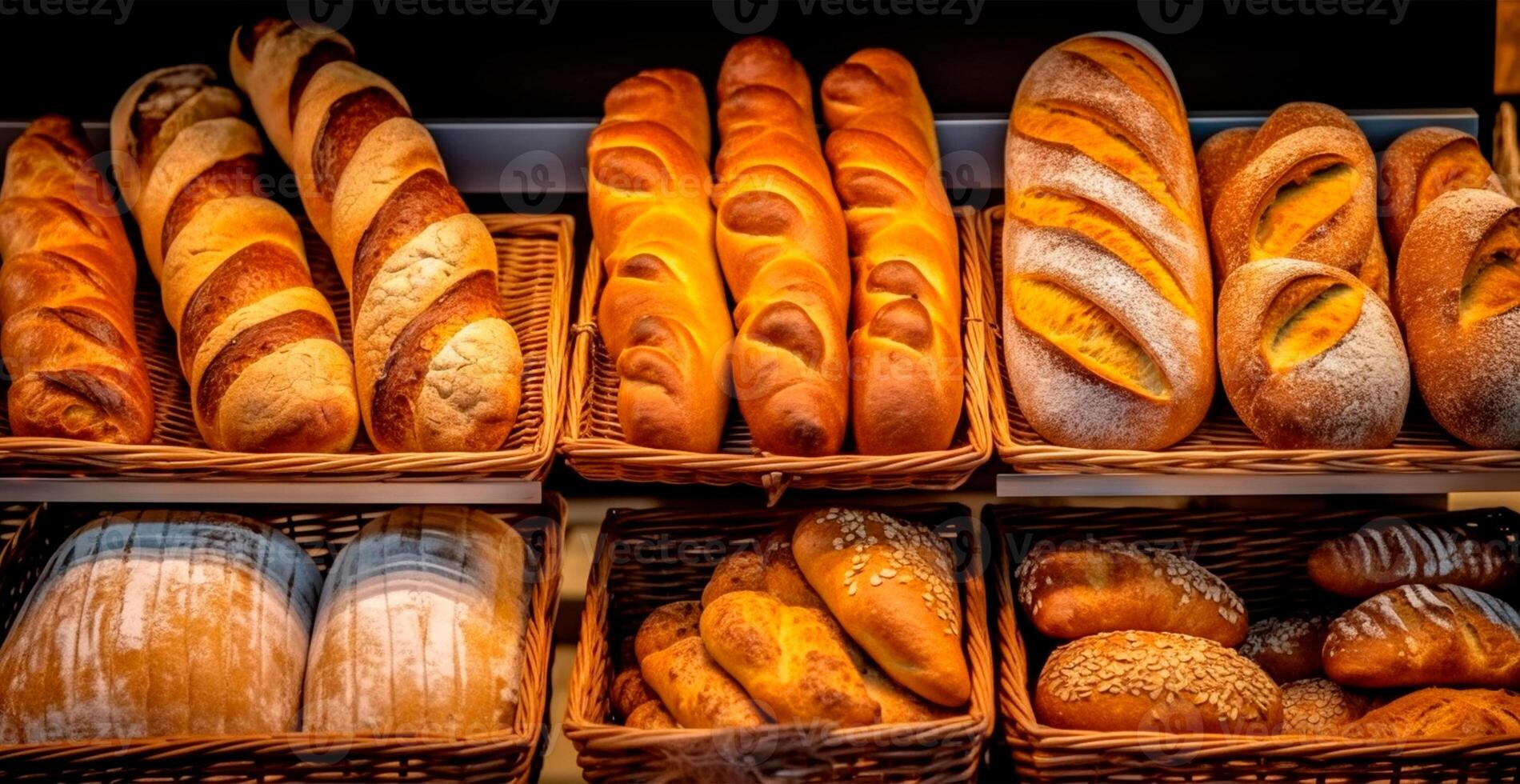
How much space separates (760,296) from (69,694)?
3.84 ft

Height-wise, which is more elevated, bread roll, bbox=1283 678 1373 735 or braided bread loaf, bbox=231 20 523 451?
braided bread loaf, bbox=231 20 523 451

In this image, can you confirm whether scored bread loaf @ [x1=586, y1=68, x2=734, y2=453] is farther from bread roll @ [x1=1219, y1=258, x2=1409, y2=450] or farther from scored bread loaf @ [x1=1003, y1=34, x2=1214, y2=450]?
bread roll @ [x1=1219, y1=258, x2=1409, y2=450]

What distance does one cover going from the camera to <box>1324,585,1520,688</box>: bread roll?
6.37 ft

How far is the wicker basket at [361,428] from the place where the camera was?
188cm

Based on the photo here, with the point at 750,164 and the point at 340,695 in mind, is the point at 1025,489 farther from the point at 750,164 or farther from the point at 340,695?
the point at 340,695

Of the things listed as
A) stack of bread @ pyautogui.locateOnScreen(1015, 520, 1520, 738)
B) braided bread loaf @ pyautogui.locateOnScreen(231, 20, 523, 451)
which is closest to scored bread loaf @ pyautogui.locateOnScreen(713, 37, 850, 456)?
braided bread loaf @ pyautogui.locateOnScreen(231, 20, 523, 451)

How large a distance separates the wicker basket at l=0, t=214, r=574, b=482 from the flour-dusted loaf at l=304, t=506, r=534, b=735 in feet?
0.64

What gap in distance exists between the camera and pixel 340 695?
194 cm

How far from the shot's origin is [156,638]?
194 centimetres

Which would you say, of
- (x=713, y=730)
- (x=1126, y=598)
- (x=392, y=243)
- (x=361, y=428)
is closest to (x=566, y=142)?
(x=392, y=243)

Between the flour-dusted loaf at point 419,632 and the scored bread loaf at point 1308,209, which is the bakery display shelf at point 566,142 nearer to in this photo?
the scored bread loaf at point 1308,209

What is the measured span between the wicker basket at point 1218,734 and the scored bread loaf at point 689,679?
1.36ft

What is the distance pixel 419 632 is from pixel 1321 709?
138 centimetres

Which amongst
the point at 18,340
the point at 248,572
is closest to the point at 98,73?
the point at 18,340
